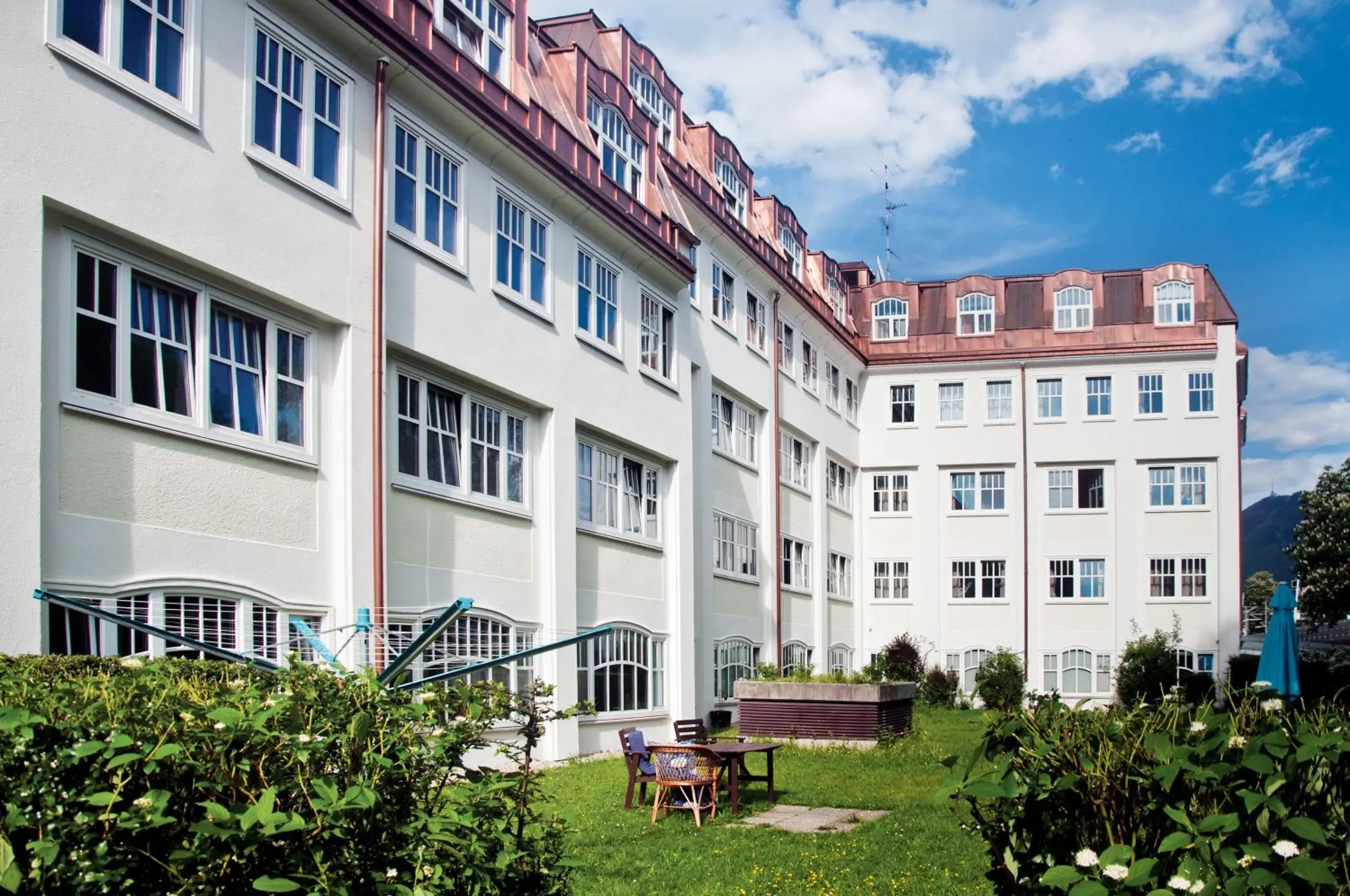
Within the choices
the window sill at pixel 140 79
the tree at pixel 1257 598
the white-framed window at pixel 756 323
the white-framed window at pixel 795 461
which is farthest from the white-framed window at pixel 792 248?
the tree at pixel 1257 598

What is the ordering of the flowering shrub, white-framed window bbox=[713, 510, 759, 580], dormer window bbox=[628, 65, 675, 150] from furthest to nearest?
dormer window bbox=[628, 65, 675, 150] < white-framed window bbox=[713, 510, 759, 580] < the flowering shrub

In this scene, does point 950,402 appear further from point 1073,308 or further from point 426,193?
point 426,193

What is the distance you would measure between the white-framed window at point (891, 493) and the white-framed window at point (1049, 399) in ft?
14.9

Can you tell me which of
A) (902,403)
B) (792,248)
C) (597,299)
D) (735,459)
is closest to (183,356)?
(597,299)

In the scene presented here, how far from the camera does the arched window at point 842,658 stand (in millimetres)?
38219

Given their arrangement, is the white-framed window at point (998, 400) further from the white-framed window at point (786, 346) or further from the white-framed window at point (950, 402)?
the white-framed window at point (786, 346)

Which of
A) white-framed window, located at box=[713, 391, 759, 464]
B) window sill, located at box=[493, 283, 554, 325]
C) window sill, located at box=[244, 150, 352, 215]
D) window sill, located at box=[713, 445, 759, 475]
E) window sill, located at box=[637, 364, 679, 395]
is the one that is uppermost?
window sill, located at box=[244, 150, 352, 215]

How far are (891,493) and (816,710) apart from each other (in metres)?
21.3

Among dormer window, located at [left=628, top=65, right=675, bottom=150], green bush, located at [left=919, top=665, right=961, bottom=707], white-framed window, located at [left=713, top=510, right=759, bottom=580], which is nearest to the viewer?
white-framed window, located at [left=713, top=510, right=759, bottom=580]

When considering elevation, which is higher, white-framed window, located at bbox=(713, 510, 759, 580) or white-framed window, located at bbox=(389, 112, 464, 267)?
white-framed window, located at bbox=(389, 112, 464, 267)

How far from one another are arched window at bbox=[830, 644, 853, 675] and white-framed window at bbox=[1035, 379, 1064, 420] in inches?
367

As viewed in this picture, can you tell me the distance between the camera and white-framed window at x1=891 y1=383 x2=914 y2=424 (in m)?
42.1

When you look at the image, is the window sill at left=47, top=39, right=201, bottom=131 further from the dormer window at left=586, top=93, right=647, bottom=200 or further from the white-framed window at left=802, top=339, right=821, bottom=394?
the white-framed window at left=802, top=339, right=821, bottom=394

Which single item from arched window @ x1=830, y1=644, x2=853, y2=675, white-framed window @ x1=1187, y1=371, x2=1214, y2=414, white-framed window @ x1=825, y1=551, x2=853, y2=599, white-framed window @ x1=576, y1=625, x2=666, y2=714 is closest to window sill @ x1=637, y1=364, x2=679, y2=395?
white-framed window @ x1=576, y1=625, x2=666, y2=714
